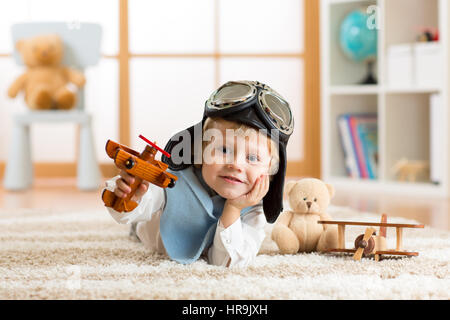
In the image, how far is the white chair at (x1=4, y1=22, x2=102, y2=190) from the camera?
246cm

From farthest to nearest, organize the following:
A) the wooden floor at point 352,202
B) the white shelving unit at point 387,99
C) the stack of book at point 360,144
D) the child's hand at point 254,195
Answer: the stack of book at point 360,144, the white shelving unit at point 387,99, the wooden floor at point 352,202, the child's hand at point 254,195

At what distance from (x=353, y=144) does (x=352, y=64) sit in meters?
0.33

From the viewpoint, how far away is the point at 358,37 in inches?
100.0


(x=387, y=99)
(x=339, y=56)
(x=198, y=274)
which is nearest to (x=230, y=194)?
(x=198, y=274)

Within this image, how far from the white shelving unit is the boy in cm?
136

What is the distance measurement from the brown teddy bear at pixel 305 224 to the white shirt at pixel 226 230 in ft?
0.29

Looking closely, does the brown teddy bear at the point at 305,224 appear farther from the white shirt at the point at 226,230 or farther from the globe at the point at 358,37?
the globe at the point at 358,37

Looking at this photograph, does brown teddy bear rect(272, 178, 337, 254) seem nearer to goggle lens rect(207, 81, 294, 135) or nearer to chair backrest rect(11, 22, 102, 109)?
goggle lens rect(207, 81, 294, 135)

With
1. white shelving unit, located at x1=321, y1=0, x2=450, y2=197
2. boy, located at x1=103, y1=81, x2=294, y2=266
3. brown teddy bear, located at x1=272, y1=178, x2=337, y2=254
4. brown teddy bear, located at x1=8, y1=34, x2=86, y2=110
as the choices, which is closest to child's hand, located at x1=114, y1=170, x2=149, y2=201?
boy, located at x1=103, y1=81, x2=294, y2=266

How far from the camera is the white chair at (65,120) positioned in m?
2.46

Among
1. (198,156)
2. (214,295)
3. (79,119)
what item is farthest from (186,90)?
(214,295)

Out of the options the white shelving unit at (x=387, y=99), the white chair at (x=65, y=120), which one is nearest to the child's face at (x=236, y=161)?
the white shelving unit at (x=387, y=99)

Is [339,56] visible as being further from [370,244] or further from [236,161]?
[236,161]

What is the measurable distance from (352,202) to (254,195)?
118 cm
